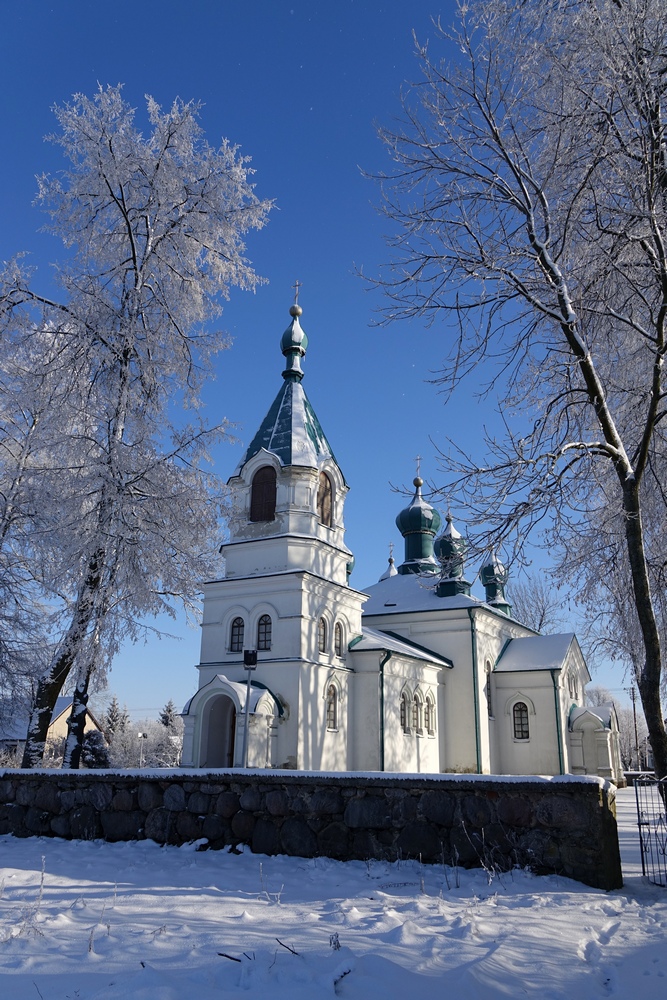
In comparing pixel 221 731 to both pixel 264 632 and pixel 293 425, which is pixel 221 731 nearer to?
pixel 264 632

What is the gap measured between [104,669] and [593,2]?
10.7 m

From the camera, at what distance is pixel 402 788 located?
22.3 ft

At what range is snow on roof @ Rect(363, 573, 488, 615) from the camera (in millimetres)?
25234

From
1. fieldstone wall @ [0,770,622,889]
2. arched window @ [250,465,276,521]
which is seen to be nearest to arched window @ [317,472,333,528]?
arched window @ [250,465,276,521]

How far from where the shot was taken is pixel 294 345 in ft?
72.7

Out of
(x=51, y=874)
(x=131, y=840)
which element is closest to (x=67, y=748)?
(x=131, y=840)

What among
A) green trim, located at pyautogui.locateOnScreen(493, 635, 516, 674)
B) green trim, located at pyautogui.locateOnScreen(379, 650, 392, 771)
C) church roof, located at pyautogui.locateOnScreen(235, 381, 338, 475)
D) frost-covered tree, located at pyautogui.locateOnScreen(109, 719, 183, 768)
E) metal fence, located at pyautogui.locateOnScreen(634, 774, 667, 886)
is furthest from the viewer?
frost-covered tree, located at pyautogui.locateOnScreen(109, 719, 183, 768)

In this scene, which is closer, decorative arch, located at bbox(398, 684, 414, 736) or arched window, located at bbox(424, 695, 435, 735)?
decorative arch, located at bbox(398, 684, 414, 736)

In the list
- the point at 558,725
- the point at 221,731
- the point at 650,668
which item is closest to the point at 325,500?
the point at 221,731

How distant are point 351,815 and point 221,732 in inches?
478

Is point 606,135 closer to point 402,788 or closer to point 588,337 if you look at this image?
point 588,337

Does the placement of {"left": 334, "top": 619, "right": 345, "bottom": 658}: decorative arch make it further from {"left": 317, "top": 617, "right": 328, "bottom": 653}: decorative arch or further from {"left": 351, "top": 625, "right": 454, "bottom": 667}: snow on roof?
{"left": 317, "top": 617, "right": 328, "bottom": 653}: decorative arch

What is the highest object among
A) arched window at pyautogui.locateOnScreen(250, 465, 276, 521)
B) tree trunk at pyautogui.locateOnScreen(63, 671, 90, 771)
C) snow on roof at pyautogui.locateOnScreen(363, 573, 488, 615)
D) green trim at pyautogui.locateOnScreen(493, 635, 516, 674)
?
arched window at pyautogui.locateOnScreen(250, 465, 276, 521)

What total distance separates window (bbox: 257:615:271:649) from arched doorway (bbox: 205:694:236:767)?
4.97 feet
